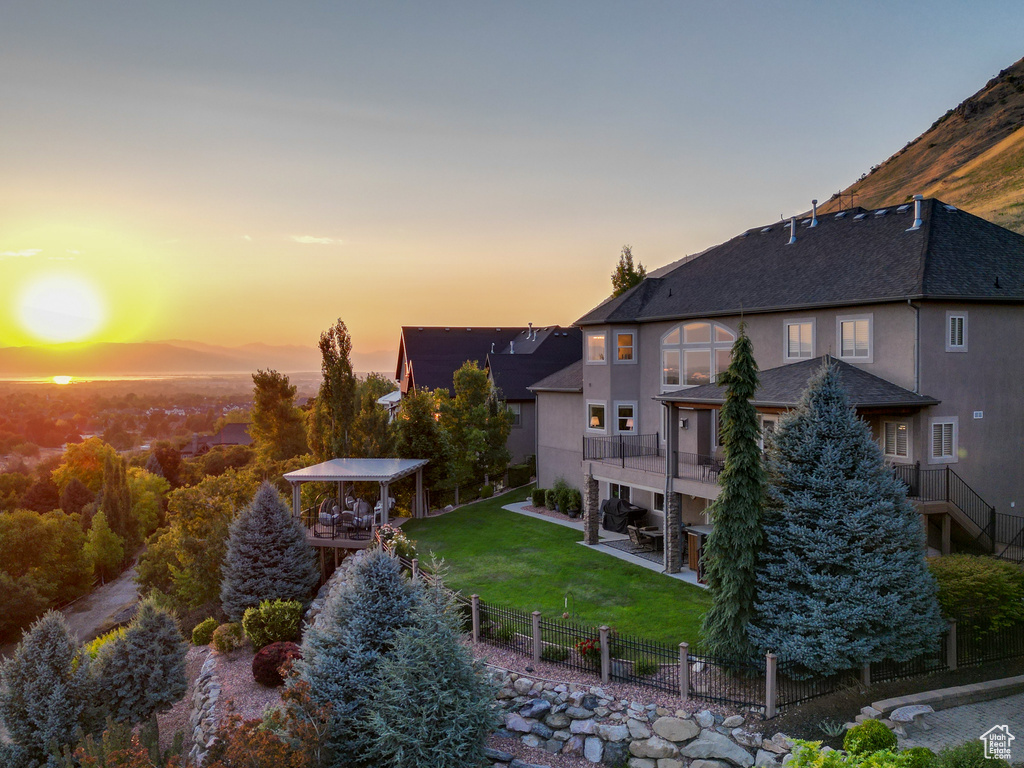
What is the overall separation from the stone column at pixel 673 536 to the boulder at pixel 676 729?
789 centimetres

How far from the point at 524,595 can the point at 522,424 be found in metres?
22.6

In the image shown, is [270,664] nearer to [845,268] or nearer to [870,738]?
[870,738]

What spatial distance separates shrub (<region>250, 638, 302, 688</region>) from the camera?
1594 centimetres

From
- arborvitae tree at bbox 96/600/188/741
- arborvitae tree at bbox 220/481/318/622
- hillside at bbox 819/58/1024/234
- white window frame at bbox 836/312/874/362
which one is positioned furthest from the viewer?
hillside at bbox 819/58/1024/234

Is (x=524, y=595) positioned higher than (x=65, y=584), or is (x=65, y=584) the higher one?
(x=524, y=595)

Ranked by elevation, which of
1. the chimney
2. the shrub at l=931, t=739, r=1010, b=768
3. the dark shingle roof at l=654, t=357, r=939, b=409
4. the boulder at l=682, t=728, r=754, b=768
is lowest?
the boulder at l=682, t=728, r=754, b=768

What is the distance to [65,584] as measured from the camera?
3831cm

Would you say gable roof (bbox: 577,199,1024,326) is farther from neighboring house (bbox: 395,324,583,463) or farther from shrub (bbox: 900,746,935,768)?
neighboring house (bbox: 395,324,583,463)

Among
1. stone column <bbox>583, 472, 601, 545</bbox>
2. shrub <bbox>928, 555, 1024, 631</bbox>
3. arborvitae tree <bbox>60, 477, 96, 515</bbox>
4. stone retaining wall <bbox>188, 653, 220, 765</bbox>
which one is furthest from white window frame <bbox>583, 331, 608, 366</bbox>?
arborvitae tree <bbox>60, 477, 96, 515</bbox>

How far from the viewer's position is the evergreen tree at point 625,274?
33781 mm

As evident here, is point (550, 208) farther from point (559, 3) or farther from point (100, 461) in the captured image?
point (100, 461)

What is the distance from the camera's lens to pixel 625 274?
33.9m

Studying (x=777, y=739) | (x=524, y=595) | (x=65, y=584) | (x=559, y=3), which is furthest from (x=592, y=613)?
(x=65, y=584)

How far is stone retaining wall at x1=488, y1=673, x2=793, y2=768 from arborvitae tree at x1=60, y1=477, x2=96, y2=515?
5106 centimetres
